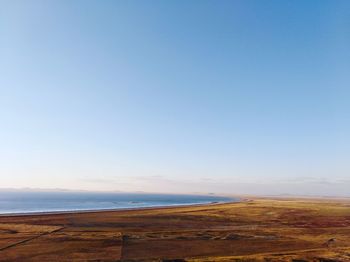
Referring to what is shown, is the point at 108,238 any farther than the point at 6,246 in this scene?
Yes

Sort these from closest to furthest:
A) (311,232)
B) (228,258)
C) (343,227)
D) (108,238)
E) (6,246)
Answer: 1. (228,258)
2. (6,246)
3. (108,238)
4. (311,232)
5. (343,227)

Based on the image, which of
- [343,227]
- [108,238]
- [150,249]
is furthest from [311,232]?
[108,238]

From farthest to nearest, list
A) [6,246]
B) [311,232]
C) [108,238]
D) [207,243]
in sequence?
[311,232] → [108,238] → [207,243] → [6,246]

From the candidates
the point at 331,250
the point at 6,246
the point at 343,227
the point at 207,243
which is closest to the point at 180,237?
the point at 207,243

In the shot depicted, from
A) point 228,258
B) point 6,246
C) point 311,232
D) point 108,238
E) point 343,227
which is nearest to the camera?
point 228,258

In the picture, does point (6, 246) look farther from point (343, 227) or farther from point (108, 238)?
point (343, 227)

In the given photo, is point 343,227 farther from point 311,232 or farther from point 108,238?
point 108,238

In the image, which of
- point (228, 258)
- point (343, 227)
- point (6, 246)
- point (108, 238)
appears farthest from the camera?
point (343, 227)

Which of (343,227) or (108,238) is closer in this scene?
(108,238)
